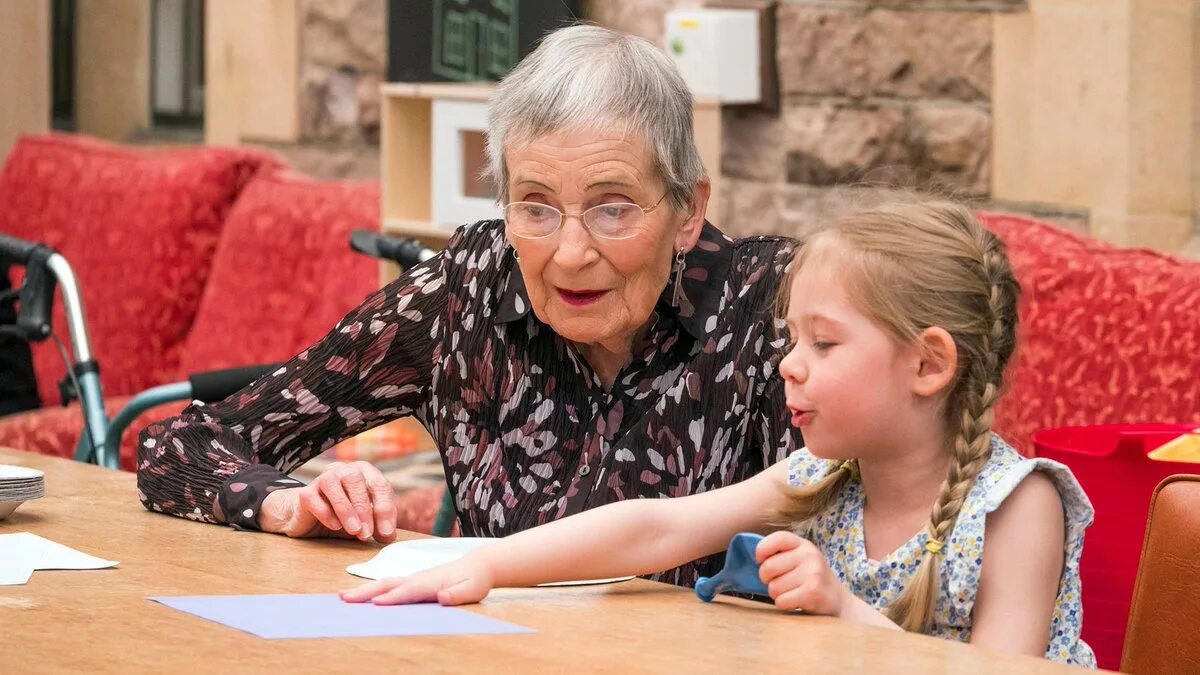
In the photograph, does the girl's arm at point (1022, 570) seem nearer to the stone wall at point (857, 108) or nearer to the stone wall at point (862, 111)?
the stone wall at point (857, 108)

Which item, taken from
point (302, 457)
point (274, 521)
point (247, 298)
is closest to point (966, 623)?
point (274, 521)

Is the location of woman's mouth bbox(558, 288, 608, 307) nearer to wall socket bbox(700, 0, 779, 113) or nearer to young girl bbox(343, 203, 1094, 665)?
young girl bbox(343, 203, 1094, 665)

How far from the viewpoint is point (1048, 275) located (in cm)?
269

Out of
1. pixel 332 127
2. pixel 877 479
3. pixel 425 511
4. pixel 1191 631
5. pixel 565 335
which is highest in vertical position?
pixel 332 127

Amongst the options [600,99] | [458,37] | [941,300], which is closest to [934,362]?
[941,300]

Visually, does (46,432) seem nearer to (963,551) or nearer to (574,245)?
(574,245)

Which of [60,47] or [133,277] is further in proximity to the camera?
[60,47]

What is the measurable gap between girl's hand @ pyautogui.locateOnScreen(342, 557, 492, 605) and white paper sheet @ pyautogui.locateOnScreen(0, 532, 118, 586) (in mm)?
296

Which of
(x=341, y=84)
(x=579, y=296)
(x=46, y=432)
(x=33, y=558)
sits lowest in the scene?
(x=46, y=432)

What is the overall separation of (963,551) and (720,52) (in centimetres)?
224

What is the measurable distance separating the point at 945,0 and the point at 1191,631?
2.09 metres

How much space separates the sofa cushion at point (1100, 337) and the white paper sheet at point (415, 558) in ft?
3.84

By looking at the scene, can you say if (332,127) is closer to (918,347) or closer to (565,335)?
(565,335)

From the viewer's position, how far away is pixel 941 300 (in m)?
1.57
